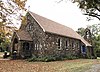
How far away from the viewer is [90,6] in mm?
13898

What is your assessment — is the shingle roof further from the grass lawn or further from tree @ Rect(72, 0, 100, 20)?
tree @ Rect(72, 0, 100, 20)

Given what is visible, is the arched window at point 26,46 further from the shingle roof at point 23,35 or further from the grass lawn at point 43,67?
the grass lawn at point 43,67

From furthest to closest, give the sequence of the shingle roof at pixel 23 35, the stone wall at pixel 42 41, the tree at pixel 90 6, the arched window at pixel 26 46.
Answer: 1. the arched window at pixel 26 46
2. the shingle roof at pixel 23 35
3. the stone wall at pixel 42 41
4. the tree at pixel 90 6

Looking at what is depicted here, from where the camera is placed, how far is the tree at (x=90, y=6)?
13.4 metres

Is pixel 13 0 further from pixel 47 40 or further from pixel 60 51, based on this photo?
pixel 60 51

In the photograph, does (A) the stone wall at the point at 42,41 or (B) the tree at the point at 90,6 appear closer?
(B) the tree at the point at 90,6

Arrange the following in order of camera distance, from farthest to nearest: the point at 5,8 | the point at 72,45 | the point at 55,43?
the point at 72,45, the point at 55,43, the point at 5,8

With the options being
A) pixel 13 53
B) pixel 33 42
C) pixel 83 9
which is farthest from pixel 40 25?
pixel 83 9

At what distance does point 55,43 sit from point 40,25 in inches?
174

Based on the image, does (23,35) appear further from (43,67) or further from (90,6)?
(90,6)

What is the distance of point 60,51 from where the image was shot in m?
33.8

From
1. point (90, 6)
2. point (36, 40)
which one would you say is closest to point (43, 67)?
point (90, 6)

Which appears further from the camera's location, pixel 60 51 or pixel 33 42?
pixel 60 51

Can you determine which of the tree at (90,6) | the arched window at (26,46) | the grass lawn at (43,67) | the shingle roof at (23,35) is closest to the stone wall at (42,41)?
the shingle roof at (23,35)
